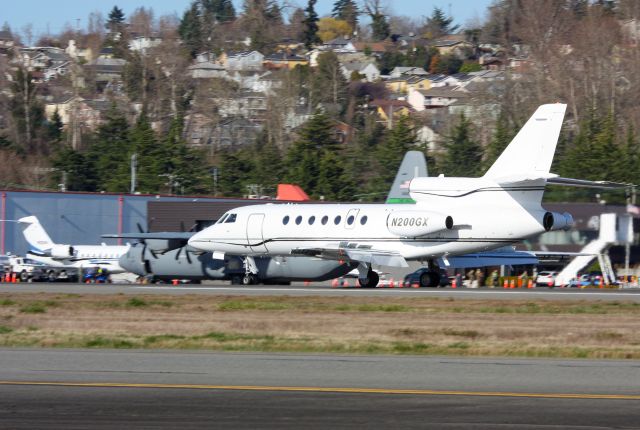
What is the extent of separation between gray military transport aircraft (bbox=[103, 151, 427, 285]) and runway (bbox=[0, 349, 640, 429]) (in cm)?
2490

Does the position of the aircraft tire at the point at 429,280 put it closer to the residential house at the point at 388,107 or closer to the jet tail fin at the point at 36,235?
the jet tail fin at the point at 36,235

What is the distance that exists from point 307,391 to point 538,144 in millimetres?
23774

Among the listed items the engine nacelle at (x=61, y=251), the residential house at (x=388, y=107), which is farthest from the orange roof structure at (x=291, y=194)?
the residential house at (x=388, y=107)

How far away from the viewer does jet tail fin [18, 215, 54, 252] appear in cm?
6266

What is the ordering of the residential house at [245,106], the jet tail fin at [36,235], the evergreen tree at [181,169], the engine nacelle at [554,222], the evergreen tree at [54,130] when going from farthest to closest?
1. the residential house at [245,106]
2. the evergreen tree at [54,130]
3. the evergreen tree at [181,169]
4. the jet tail fin at [36,235]
5. the engine nacelle at [554,222]

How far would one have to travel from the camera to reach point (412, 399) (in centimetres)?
1449

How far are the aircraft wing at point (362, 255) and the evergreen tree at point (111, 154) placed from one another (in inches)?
2107

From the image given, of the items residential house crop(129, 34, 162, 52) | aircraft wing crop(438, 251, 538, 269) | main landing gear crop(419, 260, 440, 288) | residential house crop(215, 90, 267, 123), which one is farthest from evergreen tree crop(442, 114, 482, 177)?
residential house crop(129, 34, 162, 52)

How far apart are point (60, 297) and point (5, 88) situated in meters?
106

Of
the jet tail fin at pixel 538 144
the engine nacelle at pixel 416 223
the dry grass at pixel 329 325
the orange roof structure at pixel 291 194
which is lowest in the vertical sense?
the dry grass at pixel 329 325

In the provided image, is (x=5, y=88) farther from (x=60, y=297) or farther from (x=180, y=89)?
(x=60, y=297)

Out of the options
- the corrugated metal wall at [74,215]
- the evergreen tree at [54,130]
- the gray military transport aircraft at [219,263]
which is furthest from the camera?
the evergreen tree at [54,130]

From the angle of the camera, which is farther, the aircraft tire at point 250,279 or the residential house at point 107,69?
the residential house at point 107,69

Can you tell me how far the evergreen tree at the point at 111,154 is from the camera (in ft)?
313
